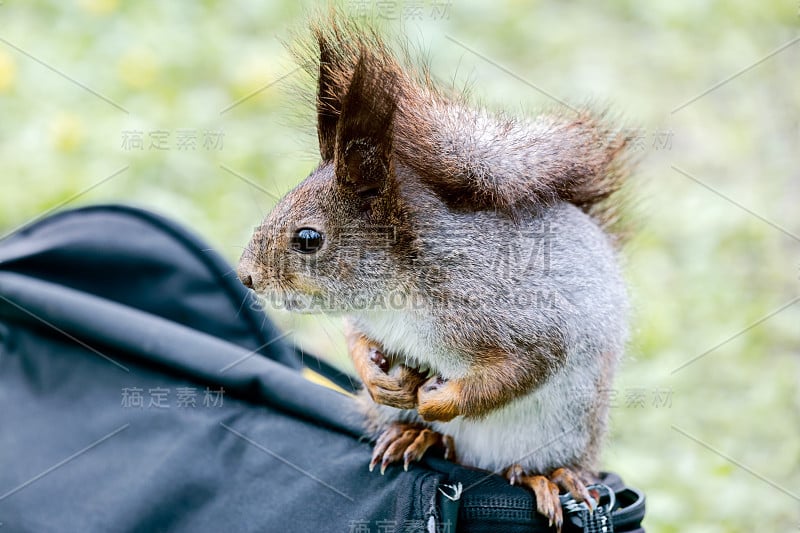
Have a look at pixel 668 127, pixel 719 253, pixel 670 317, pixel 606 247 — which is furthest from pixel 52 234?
pixel 668 127

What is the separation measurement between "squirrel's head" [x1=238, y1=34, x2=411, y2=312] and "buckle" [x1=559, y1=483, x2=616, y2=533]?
1.11 ft

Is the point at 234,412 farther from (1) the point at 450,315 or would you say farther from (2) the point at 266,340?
(1) the point at 450,315

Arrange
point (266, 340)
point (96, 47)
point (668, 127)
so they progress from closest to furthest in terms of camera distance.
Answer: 1. point (266, 340)
2. point (668, 127)
3. point (96, 47)

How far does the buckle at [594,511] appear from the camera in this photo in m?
1.04

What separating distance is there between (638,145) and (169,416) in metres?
0.84

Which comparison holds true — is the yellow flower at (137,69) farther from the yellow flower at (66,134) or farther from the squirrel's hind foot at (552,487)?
the squirrel's hind foot at (552,487)

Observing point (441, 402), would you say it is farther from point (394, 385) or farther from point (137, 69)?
point (137, 69)

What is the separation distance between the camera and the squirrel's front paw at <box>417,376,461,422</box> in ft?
3.52

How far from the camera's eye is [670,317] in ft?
7.58

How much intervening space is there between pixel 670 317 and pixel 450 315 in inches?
54.1

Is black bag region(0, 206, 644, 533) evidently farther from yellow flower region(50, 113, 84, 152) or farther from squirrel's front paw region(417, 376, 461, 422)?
yellow flower region(50, 113, 84, 152)
